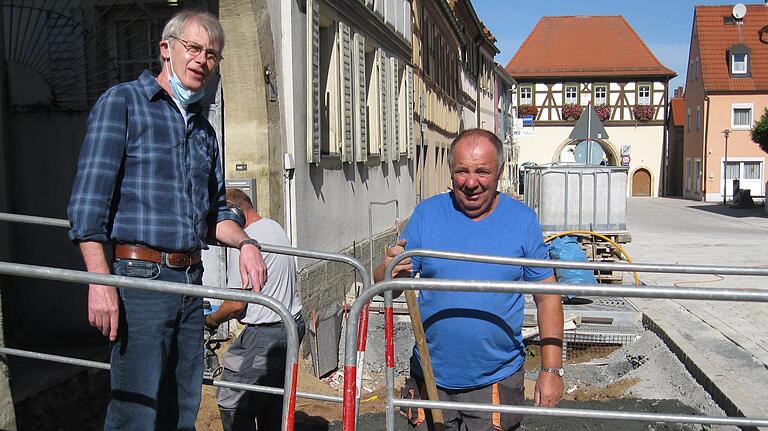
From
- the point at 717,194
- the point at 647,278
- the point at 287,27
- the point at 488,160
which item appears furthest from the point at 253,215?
the point at 717,194

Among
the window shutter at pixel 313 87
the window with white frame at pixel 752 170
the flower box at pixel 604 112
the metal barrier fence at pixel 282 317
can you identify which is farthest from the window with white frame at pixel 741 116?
the metal barrier fence at pixel 282 317

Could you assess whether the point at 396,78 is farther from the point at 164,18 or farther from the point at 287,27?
the point at 164,18

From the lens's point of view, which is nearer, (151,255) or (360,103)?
(151,255)

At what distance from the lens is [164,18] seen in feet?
24.4

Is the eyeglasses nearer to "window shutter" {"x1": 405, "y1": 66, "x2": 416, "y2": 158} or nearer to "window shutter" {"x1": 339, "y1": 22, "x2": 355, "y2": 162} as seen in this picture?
"window shutter" {"x1": 339, "y1": 22, "x2": 355, "y2": 162}

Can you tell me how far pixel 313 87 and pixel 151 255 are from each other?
675cm

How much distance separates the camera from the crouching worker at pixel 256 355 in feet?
15.5

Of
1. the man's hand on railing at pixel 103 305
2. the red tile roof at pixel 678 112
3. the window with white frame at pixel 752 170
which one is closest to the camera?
the man's hand on railing at pixel 103 305

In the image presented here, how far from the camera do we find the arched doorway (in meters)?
56.6

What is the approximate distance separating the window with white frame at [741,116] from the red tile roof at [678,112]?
6571 mm

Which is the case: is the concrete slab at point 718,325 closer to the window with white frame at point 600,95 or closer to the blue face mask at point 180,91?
the blue face mask at point 180,91

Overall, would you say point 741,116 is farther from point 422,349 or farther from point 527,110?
point 422,349

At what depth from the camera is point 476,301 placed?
349 cm

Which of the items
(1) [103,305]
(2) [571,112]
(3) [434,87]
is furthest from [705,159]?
(1) [103,305]
